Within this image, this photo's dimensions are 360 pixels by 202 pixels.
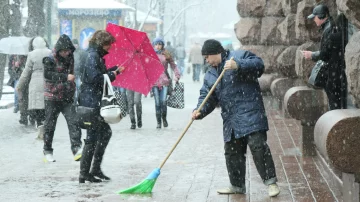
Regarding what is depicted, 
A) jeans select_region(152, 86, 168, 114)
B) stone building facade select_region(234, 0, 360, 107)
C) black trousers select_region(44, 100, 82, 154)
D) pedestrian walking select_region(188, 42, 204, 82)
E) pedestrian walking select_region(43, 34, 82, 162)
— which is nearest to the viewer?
stone building facade select_region(234, 0, 360, 107)

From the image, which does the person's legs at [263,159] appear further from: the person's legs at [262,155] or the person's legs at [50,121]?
the person's legs at [50,121]

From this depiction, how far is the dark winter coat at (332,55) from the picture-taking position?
1016 centimetres

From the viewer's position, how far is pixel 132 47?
40.9 feet

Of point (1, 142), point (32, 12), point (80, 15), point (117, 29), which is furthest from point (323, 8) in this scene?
point (80, 15)

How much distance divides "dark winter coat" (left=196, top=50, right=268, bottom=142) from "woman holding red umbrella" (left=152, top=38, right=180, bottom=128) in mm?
8201

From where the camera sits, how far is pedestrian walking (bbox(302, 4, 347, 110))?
33.4 feet

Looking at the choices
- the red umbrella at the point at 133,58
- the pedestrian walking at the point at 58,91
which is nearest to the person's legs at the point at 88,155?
the pedestrian walking at the point at 58,91

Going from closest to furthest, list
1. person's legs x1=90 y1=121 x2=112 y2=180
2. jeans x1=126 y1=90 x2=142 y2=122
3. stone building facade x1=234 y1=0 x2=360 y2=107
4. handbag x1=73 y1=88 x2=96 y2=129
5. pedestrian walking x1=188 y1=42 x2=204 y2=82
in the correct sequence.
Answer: stone building facade x1=234 y1=0 x2=360 y2=107 < handbag x1=73 y1=88 x2=96 y2=129 < person's legs x1=90 y1=121 x2=112 y2=180 < jeans x1=126 y1=90 x2=142 y2=122 < pedestrian walking x1=188 y1=42 x2=204 y2=82

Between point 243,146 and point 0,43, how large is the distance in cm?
1412

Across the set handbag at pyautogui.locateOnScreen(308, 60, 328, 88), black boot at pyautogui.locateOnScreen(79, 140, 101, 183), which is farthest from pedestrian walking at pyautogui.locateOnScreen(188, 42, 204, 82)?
black boot at pyautogui.locateOnScreen(79, 140, 101, 183)

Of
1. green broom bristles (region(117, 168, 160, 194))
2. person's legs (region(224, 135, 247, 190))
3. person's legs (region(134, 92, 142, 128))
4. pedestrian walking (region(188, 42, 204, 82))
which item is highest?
person's legs (region(224, 135, 247, 190))

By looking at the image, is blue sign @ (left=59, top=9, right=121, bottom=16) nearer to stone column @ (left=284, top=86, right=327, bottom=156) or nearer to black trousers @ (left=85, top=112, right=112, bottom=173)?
stone column @ (left=284, top=86, right=327, bottom=156)

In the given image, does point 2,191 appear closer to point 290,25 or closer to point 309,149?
point 309,149

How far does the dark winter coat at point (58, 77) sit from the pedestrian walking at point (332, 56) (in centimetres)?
337
